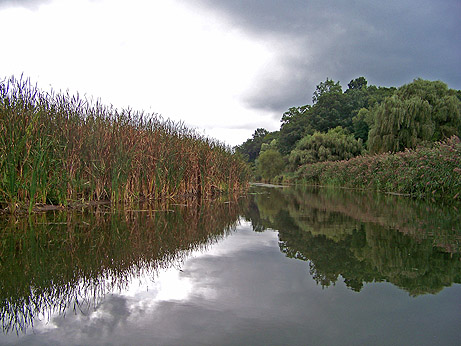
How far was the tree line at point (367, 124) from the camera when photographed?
60.4 feet

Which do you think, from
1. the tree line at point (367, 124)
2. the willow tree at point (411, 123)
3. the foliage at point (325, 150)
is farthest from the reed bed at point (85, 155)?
the foliage at point (325, 150)

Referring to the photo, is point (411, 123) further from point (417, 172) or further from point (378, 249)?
point (378, 249)

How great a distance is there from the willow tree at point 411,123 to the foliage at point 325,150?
6.92 m

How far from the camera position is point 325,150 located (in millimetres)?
26750

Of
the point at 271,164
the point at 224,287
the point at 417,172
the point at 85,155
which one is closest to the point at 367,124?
the point at 271,164

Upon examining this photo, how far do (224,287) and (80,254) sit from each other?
3.75 ft

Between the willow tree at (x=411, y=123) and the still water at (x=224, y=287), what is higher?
the willow tree at (x=411, y=123)

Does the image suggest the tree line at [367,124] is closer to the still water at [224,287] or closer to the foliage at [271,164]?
the foliage at [271,164]

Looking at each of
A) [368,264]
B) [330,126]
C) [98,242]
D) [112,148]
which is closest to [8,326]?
[98,242]

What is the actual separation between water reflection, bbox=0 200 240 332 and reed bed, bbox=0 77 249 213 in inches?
22.2

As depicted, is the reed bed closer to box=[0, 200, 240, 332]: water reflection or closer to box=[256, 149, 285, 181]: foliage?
box=[0, 200, 240, 332]: water reflection

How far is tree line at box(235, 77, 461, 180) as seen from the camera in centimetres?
1842

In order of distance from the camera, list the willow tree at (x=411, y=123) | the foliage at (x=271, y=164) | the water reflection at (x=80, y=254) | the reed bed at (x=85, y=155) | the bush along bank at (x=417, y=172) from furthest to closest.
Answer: the foliage at (x=271, y=164), the willow tree at (x=411, y=123), the bush along bank at (x=417, y=172), the reed bed at (x=85, y=155), the water reflection at (x=80, y=254)

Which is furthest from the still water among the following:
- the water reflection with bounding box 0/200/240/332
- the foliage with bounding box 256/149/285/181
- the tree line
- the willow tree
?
the foliage with bounding box 256/149/285/181
